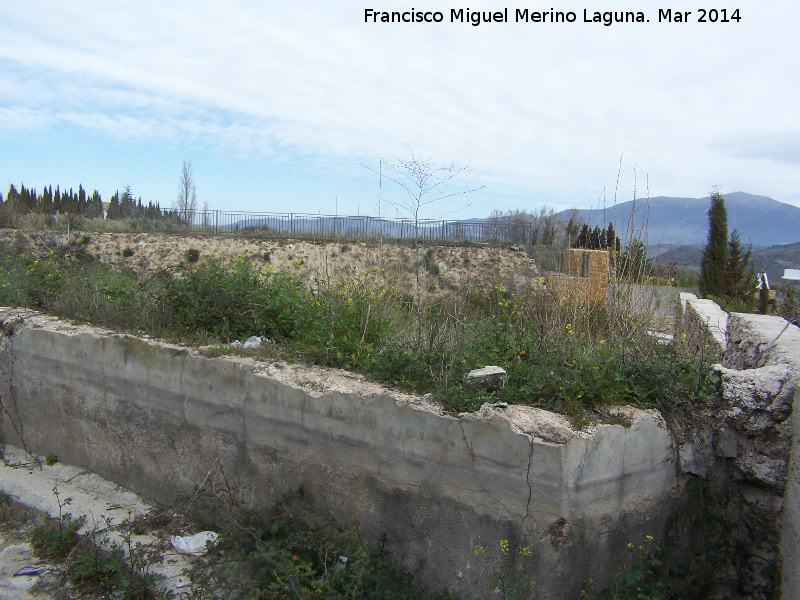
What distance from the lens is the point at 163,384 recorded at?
477 cm

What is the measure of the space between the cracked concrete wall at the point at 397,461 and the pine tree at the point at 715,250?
22741 mm

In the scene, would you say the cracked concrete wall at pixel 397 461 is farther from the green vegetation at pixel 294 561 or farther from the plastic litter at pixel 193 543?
the plastic litter at pixel 193 543

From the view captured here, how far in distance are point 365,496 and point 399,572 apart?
0.53 meters

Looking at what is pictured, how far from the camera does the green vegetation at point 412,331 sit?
143 inches

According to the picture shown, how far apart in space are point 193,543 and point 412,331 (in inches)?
96.9

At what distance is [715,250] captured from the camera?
23.2 m

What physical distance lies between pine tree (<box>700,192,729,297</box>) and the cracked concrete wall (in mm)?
22741

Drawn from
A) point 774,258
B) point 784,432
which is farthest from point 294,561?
point 774,258

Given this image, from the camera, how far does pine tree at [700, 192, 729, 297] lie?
2289 cm

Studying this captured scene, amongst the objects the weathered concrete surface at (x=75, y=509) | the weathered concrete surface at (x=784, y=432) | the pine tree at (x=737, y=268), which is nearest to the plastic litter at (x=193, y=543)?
the weathered concrete surface at (x=75, y=509)

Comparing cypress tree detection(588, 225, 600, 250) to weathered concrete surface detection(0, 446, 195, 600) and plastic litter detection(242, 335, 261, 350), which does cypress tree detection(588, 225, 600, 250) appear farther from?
weathered concrete surface detection(0, 446, 195, 600)

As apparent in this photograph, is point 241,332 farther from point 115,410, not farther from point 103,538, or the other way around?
point 103,538

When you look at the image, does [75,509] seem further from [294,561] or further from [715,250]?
[715,250]

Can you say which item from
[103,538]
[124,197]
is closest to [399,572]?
[103,538]
